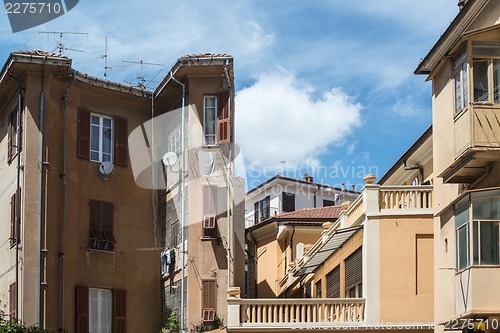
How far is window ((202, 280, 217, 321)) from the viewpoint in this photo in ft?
136

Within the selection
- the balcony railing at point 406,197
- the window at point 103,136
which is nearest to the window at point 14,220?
the window at point 103,136

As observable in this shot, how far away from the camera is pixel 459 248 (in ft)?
89.5

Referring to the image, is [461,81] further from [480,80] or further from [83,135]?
[83,135]

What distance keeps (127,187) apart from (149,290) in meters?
4.20

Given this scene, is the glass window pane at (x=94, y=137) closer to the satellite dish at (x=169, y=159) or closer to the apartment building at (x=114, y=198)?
the apartment building at (x=114, y=198)

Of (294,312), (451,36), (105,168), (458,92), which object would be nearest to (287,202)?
(105,168)

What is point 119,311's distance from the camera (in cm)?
4291

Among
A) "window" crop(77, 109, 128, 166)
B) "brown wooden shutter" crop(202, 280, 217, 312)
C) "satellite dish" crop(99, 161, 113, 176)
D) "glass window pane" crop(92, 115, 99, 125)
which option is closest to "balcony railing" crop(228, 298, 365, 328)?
"brown wooden shutter" crop(202, 280, 217, 312)

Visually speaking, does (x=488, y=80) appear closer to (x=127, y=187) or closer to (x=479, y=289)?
(x=479, y=289)

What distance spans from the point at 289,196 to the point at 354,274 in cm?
3620

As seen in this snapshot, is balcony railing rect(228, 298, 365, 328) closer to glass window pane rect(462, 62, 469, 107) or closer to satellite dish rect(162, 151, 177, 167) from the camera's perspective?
satellite dish rect(162, 151, 177, 167)

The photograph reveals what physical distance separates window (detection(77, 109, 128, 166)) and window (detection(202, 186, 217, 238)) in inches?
163

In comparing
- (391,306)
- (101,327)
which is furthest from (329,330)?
(101,327)

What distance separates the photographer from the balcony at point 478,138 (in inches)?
1016
